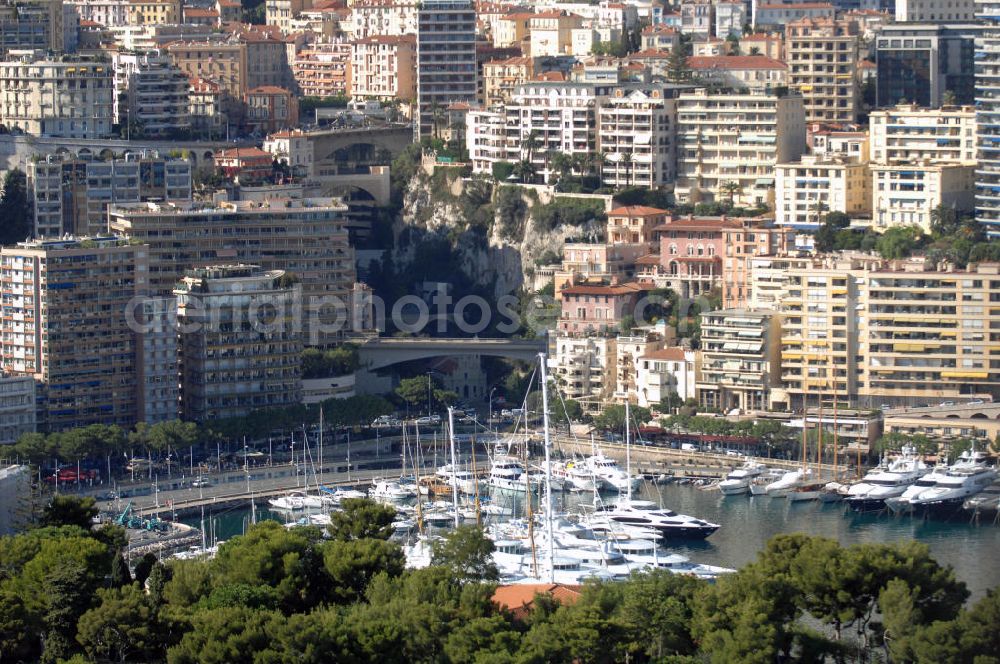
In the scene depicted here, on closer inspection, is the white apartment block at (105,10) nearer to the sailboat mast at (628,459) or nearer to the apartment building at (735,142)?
the apartment building at (735,142)

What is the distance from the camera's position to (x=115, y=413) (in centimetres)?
5672

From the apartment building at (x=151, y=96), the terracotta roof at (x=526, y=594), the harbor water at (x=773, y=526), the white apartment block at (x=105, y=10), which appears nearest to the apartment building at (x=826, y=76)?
the apartment building at (x=151, y=96)

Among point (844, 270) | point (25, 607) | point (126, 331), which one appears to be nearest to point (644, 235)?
point (844, 270)

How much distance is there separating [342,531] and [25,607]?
515 cm

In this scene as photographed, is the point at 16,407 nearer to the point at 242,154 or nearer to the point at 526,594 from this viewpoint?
the point at 242,154

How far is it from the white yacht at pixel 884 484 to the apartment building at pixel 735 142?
484 inches

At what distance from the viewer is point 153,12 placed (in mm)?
81938

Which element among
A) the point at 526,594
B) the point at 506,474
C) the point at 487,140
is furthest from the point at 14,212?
the point at 526,594

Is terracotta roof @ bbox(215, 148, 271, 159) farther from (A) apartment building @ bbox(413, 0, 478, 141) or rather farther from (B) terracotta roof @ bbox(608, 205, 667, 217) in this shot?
(B) terracotta roof @ bbox(608, 205, 667, 217)

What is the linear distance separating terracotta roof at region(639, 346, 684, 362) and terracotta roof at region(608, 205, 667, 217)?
5206mm

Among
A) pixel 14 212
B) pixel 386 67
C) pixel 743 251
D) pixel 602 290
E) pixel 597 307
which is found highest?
pixel 386 67

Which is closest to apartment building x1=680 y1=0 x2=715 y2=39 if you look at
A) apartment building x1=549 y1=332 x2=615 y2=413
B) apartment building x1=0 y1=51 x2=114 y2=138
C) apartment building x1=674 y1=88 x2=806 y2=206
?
apartment building x1=674 y1=88 x2=806 y2=206

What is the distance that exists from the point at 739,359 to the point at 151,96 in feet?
60.8

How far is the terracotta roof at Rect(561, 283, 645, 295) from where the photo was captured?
60688 millimetres
